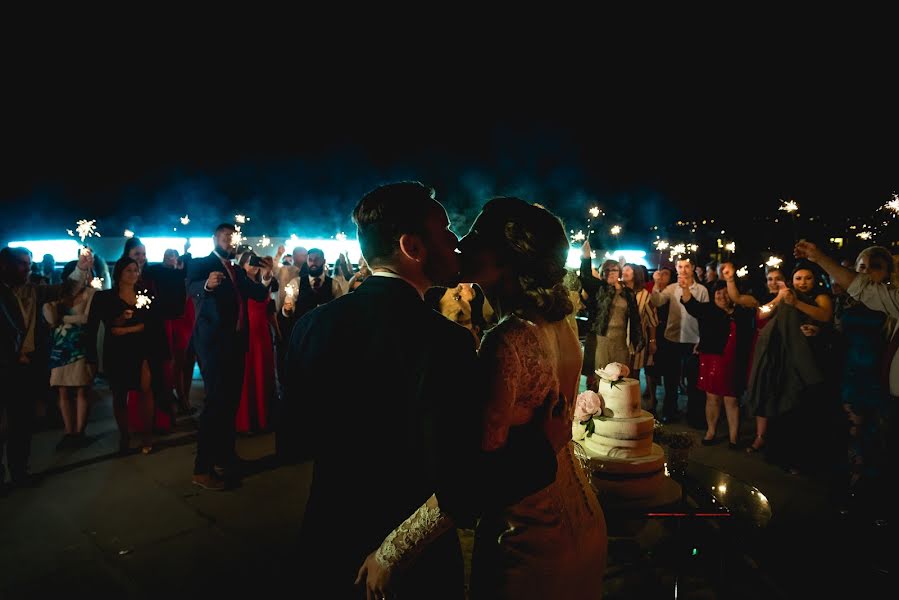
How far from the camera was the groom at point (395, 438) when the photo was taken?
4.97 ft

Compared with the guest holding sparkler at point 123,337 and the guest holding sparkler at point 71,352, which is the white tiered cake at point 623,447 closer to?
the guest holding sparkler at point 123,337

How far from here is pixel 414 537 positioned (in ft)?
5.09

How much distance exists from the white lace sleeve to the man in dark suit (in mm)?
4037

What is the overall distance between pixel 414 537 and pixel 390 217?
3.48 feet

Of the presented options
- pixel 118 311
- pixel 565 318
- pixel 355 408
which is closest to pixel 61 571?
pixel 118 311

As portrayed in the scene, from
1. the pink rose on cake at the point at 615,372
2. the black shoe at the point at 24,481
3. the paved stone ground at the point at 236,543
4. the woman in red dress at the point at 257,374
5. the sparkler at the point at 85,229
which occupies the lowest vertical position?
the paved stone ground at the point at 236,543

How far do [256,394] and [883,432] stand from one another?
7103mm

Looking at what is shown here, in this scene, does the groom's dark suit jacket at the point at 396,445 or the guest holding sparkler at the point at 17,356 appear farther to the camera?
the guest holding sparkler at the point at 17,356

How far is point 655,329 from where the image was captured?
25.7 ft

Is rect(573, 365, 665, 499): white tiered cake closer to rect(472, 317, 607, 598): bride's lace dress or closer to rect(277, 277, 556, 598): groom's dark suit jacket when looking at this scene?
rect(472, 317, 607, 598): bride's lace dress

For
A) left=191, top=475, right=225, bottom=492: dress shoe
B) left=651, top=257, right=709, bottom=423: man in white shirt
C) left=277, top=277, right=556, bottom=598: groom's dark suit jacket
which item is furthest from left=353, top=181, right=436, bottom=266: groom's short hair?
left=651, top=257, right=709, bottom=423: man in white shirt

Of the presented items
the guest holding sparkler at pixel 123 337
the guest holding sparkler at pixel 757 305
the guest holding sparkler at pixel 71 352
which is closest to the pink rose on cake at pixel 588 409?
the guest holding sparkler at pixel 757 305

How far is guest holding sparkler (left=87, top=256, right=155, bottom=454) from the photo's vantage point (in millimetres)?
5883

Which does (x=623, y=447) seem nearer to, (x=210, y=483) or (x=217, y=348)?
(x=217, y=348)
